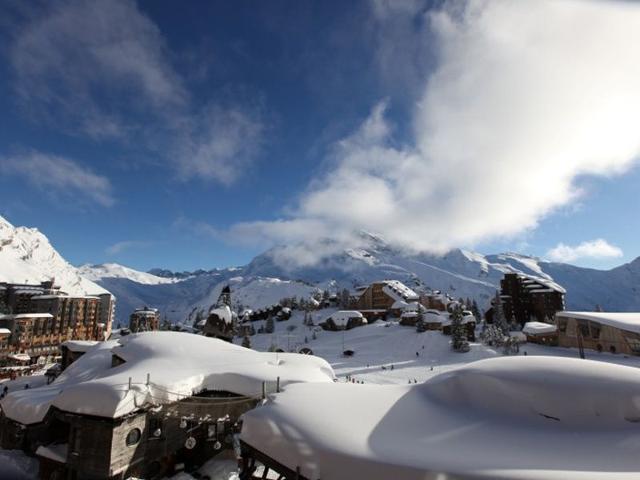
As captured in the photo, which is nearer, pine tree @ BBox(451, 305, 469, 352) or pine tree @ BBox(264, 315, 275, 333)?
pine tree @ BBox(451, 305, 469, 352)

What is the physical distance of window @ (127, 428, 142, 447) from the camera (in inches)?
650

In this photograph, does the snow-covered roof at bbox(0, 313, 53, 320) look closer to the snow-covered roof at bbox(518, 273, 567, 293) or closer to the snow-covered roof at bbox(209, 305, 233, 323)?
the snow-covered roof at bbox(209, 305, 233, 323)

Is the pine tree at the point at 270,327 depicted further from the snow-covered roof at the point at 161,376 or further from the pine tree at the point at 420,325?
the snow-covered roof at the point at 161,376

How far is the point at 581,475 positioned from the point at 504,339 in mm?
60297

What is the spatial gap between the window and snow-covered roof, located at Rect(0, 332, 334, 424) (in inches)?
56.4

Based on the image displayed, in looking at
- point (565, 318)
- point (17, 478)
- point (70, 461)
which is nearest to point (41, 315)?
point (17, 478)

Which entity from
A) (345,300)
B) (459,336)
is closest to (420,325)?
(459,336)

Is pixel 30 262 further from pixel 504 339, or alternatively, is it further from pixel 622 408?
pixel 622 408

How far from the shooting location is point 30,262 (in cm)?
19325

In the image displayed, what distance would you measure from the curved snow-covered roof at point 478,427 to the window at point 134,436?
10.1 m

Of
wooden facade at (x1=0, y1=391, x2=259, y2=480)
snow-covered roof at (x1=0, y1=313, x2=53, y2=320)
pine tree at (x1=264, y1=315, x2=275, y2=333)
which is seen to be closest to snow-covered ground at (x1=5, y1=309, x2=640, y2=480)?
wooden facade at (x1=0, y1=391, x2=259, y2=480)

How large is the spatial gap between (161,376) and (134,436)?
279 cm

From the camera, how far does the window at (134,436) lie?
1652 cm

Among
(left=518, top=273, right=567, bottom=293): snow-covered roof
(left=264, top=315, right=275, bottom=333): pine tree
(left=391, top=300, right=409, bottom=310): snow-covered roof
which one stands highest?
(left=518, top=273, right=567, bottom=293): snow-covered roof
